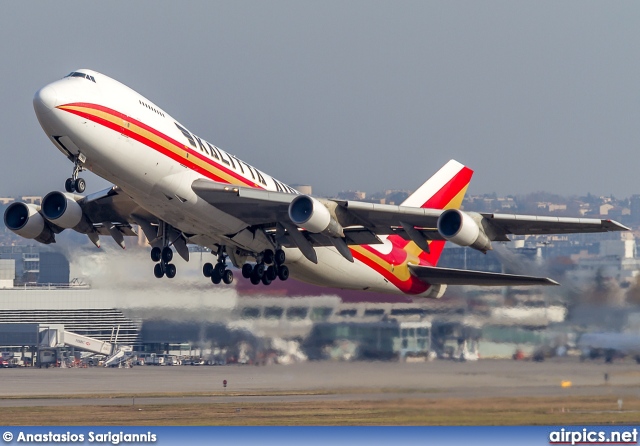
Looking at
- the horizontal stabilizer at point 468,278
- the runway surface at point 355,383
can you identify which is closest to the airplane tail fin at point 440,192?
the horizontal stabilizer at point 468,278

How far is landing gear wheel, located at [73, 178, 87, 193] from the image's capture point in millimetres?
25609

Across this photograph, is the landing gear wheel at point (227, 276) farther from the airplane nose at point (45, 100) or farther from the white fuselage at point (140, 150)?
the airplane nose at point (45, 100)

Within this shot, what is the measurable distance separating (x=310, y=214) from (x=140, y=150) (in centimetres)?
476

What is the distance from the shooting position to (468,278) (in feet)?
108

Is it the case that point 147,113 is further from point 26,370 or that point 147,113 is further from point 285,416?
point 26,370

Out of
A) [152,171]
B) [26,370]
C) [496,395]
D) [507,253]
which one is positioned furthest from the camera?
[26,370]

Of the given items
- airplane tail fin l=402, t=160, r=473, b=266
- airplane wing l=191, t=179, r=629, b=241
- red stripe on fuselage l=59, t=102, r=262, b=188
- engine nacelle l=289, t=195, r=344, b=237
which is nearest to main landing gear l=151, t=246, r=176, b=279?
airplane wing l=191, t=179, r=629, b=241

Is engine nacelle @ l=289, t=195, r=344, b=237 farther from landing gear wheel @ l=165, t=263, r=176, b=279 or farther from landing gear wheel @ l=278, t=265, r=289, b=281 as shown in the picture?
landing gear wheel @ l=165, t=263, r=176, b=279

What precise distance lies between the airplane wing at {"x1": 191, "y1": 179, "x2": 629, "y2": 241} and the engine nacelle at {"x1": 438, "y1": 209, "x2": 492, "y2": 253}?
0.37m

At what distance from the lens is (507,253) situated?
34156 mm

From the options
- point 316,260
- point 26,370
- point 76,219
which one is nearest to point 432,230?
point 316,260

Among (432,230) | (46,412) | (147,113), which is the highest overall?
(147,113)

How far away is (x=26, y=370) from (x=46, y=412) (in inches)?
566

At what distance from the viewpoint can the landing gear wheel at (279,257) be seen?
3004cm
